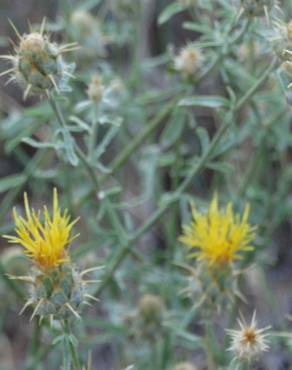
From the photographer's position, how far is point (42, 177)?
3092 millimetres

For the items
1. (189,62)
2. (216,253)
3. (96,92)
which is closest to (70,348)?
(216,253)

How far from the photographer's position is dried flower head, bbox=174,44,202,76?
2654 mm

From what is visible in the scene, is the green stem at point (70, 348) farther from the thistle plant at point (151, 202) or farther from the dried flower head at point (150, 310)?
the dried flower head at point (150, 310)

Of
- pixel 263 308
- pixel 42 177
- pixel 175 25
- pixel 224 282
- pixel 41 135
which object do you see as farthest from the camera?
pixel 175 25

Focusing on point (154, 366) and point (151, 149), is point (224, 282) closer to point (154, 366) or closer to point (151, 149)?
point (154, 366)

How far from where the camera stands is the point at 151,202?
12.4 ft

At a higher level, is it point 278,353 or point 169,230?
point 169,230

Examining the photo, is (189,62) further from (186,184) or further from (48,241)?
(48,241)

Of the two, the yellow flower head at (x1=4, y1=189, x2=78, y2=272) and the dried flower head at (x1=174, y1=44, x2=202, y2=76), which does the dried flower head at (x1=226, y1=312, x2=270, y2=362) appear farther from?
the dried flower head at (x1=174, y1=44, x2=202, y2=76)

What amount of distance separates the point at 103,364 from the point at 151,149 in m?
0.97

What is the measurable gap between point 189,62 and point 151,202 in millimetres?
1209

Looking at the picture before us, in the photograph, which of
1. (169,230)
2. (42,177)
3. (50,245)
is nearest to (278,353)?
(169,230)

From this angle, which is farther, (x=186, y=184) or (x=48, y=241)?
(x=186, y=184)

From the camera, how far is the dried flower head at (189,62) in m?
2.65
